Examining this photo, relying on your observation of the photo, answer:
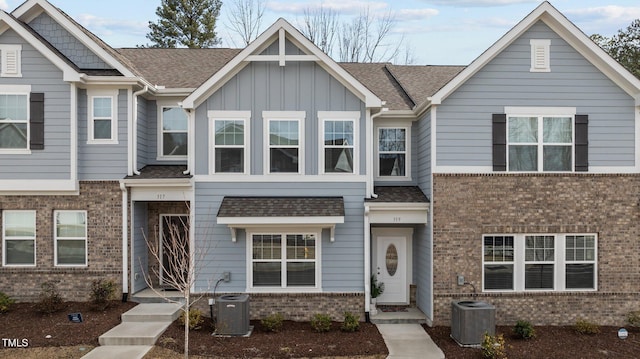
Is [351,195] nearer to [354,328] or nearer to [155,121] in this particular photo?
[354,328]

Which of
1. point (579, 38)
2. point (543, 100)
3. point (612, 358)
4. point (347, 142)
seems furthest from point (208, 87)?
point (612, 358)

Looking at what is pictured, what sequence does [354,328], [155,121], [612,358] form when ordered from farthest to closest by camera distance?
[155,121], [354,328], [612,358]

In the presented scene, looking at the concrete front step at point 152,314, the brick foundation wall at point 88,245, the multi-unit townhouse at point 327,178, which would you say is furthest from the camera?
the brick foundation wall at point 88,245

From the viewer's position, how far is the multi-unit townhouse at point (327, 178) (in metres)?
12.0

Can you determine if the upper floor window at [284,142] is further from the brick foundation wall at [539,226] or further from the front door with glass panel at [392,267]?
the brick foundation wall at [539,226]

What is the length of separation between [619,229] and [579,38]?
4956 millimetres

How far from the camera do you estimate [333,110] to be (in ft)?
40.4

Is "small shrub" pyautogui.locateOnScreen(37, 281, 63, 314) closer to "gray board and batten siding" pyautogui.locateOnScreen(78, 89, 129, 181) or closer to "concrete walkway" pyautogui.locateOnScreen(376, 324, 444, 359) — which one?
"gray board and batten siding" pyautogui.locateOnScreen(78, 89, 129, 181)

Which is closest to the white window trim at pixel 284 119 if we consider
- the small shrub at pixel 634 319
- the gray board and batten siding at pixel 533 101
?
the gray board and batten siding at pixel 533 101

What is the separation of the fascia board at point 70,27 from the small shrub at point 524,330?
11623 millimetres

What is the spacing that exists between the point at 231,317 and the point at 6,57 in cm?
893

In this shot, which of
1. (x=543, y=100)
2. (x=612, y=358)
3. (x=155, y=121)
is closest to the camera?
(x=612, y=358)

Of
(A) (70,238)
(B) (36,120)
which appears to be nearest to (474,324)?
(A) (70,238)

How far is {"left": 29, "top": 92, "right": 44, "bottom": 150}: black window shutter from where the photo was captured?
12.2 meters
